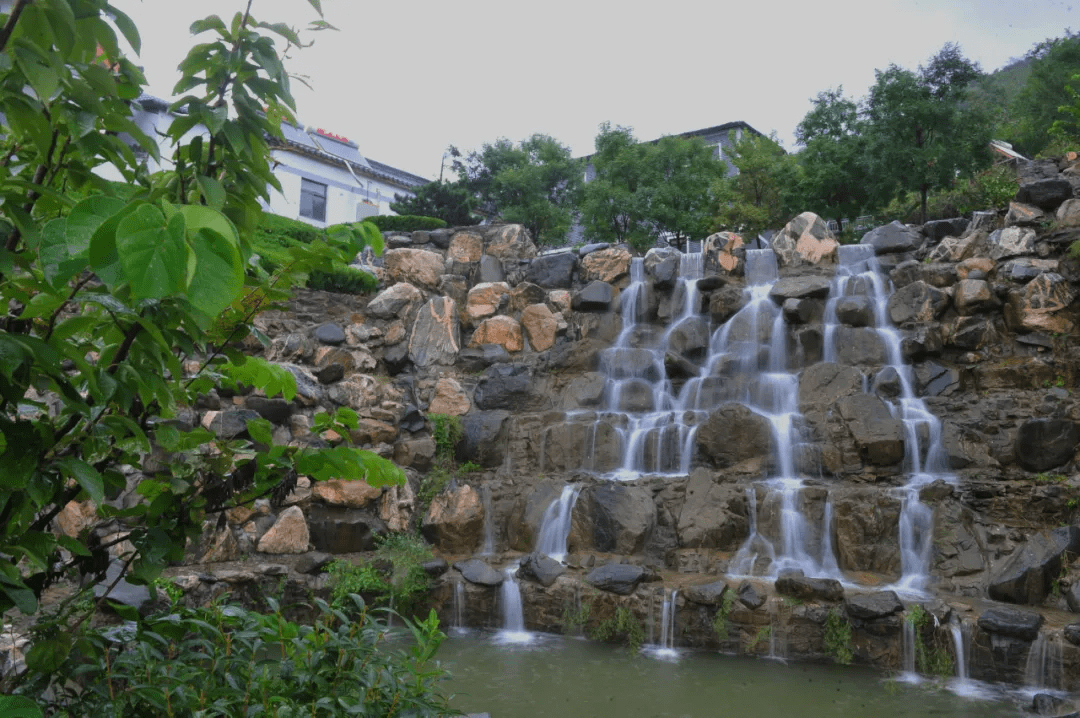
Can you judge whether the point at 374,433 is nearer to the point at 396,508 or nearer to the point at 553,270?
the point at 396,508

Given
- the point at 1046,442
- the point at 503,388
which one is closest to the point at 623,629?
the point at 503,388

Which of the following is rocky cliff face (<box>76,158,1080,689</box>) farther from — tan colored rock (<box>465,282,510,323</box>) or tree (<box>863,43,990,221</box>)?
tree (<box>863,43,990,221</box>)

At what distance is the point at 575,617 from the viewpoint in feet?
36.6

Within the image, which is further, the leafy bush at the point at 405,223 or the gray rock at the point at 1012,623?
the leafy bush at the point at 405,223

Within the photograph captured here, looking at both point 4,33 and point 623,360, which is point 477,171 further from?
point 4,33

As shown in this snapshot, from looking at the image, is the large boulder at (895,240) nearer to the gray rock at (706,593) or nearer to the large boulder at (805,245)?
the large boulder at (805,245)

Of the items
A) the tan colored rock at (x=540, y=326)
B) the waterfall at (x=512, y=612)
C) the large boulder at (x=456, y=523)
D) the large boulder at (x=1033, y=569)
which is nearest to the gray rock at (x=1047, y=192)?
the large boulder at (x=1033, y=569)

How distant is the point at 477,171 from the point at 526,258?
1234 centimetres

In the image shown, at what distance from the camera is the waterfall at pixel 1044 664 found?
892 centimetres

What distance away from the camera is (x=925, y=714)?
8172 millimetres

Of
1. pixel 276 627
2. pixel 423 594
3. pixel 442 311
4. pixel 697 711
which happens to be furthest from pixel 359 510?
pixel 276 627

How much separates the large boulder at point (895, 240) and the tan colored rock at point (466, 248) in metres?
9.60

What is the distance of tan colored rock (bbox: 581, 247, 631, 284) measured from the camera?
62.5ft

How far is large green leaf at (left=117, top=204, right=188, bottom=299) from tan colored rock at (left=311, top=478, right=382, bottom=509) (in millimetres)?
12885
